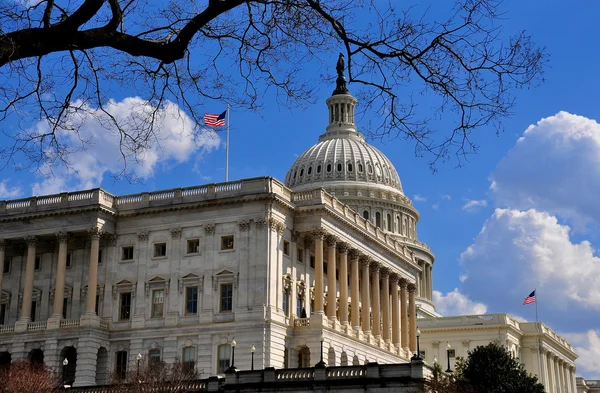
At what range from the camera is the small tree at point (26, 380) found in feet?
212

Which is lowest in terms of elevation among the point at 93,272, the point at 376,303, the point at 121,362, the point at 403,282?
the point at 121,362

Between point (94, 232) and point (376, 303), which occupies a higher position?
point (94, 232)

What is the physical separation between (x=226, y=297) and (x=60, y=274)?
50.7 ft

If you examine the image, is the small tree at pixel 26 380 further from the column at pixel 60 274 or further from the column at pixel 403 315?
the column at pixel 403 315

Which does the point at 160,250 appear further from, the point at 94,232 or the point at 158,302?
the point at 94,232

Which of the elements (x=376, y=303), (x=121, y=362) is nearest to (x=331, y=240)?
(x=376, y=303)

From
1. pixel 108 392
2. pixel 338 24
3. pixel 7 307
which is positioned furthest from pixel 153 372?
pixel 338 24

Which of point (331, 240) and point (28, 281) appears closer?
point (28, 281)

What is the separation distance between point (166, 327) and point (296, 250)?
46.2 feet

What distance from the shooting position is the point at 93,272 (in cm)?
8456

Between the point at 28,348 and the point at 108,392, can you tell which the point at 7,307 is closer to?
the point at 28,348

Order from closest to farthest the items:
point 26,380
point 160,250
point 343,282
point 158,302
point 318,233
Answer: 1. point 26,380
2. point 158,302
3. point 160,250
4. point 318,233
5. point 343,282

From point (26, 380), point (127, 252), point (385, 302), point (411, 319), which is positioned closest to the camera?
point (26, 380)

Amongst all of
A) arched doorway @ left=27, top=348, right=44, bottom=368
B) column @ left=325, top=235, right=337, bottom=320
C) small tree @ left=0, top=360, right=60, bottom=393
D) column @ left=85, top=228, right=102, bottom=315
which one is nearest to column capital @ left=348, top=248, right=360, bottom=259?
column @ left=325, top=235, right=337, bottom=320
